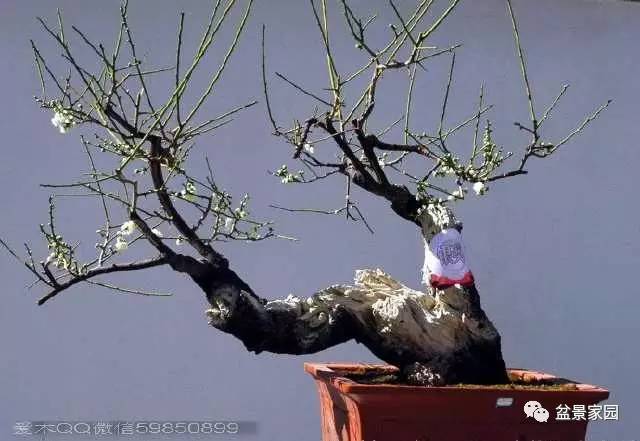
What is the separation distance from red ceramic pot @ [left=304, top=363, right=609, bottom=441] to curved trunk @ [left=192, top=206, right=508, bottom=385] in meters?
0.13

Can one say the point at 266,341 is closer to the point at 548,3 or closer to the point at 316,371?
the point at 316,371

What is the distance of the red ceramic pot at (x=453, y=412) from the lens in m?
1.32

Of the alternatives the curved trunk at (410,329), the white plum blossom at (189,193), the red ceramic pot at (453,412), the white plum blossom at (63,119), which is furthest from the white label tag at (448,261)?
the white plum blossom at (63,119)

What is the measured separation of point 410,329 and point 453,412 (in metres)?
0.21

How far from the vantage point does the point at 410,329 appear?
1517 mm

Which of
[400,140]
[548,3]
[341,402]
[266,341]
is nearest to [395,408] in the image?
[341,402]

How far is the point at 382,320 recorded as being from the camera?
60.5 inches

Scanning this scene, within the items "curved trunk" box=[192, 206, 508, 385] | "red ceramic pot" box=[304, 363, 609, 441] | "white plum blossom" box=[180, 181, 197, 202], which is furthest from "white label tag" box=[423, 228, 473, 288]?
"white plum blossom" box=[180, 181, 197, 202]

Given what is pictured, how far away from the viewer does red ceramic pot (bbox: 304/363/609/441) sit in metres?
1.32

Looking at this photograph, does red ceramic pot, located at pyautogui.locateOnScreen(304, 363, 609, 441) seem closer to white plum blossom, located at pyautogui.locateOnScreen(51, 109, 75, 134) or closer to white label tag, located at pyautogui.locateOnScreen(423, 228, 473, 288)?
white label tag, located at pyautogui.locateOnScreen(423, 228, 473, 288)

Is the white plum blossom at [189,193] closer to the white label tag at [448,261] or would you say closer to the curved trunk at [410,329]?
the curved trunk at [410,329]

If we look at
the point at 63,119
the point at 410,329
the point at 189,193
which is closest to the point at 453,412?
the point at 410,329

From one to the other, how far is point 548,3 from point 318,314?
169cm

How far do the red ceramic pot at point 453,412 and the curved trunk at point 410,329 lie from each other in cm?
13
